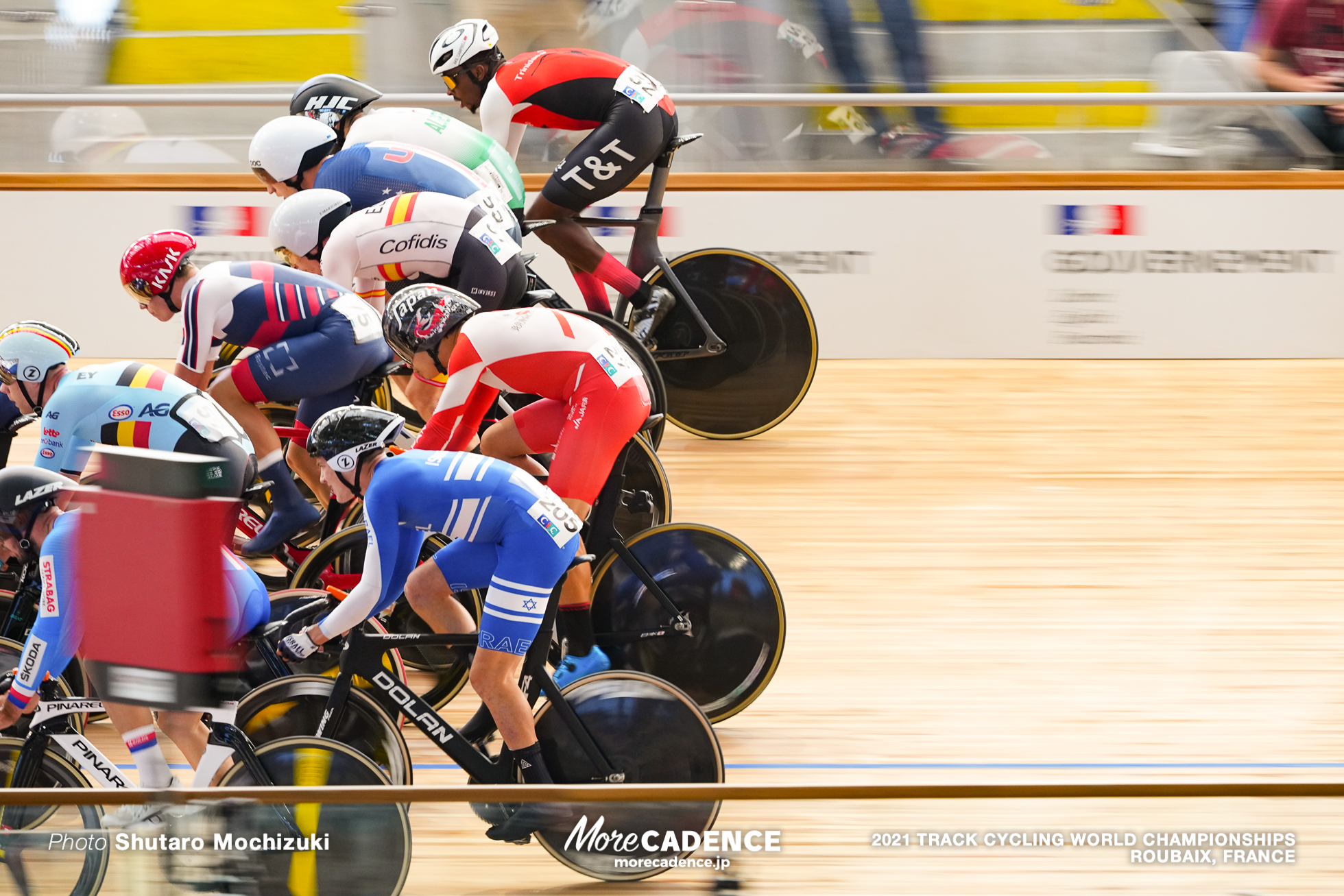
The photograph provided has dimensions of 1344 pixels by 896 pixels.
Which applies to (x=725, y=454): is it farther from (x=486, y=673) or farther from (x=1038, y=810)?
(x=1038, y=810)

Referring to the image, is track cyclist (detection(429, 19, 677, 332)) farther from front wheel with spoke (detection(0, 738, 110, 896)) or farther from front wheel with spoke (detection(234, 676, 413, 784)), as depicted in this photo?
front wheel with spoke (detection(0, 738, 110, 896))

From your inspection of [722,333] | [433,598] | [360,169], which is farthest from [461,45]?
[433,598]

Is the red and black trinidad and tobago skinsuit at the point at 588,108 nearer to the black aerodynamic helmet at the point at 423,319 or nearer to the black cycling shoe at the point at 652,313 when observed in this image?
the black cycling shoe at the point at 652,313

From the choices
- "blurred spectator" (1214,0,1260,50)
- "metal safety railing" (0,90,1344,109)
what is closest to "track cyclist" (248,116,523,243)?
"metal safety railing" (0,90,1344,109)

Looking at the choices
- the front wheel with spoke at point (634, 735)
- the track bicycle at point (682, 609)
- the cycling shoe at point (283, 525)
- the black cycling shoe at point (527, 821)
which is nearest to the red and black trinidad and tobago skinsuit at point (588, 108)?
the cycling shoe at point (283, 525)

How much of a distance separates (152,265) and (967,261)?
4491mm

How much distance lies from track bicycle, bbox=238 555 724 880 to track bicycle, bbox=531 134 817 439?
10.0 feet

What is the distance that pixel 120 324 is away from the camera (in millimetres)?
8195

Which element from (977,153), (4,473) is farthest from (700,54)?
(4,473)

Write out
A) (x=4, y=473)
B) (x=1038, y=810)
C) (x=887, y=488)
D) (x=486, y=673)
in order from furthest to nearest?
(x=887, y=488)
(x=4, y=473)
(x=486, y=673)
(x=1038, y=810)

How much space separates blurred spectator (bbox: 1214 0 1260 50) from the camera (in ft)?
25.6

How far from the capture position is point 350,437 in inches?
148

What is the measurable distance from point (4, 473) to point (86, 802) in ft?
5.66

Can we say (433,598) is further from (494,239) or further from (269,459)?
(494,239)
